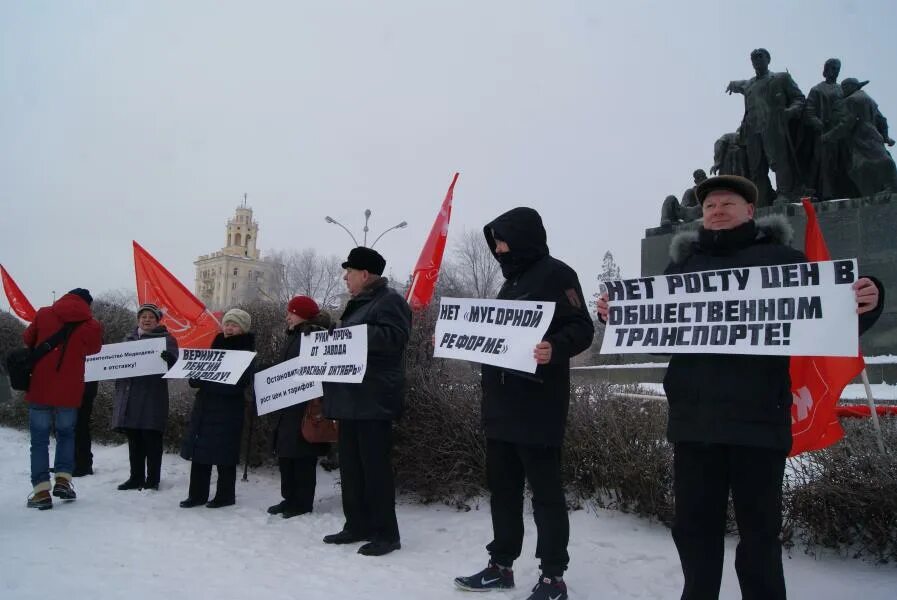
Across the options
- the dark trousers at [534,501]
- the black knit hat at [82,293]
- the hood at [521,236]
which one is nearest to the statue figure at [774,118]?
the hood at [521,236]

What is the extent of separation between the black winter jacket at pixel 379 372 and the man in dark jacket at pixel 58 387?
2.57m

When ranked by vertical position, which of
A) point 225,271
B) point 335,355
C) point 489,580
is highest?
point 225,271

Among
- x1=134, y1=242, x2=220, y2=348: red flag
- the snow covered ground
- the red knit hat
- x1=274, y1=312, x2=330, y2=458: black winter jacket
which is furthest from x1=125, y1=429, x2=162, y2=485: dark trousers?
the red knit hat

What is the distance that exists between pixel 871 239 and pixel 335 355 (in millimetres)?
9754

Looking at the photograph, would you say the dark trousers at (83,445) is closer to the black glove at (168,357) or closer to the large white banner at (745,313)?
the black glove at (168,357)

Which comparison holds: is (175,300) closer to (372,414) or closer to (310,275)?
(372,414)

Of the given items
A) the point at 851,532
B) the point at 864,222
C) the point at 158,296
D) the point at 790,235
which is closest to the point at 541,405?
the point at 790,235

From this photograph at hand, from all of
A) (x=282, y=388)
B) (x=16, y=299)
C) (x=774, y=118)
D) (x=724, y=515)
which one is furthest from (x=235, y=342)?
(x=774, y=118)

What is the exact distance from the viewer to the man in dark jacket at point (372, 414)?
15.2ft

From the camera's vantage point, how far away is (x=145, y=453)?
267 inches

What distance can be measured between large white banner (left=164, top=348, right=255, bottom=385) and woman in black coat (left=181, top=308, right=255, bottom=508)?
3.8 inches

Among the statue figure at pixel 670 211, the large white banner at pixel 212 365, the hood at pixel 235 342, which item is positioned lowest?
the large white banner at pixel 212 365

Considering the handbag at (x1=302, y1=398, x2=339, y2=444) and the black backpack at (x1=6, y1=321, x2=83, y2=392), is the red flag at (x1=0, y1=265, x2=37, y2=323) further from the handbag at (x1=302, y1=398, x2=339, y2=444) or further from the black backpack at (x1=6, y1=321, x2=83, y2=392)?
the handbag at (x1=302, y1=398, x2=339, y2=444)

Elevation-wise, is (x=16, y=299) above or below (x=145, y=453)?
above
